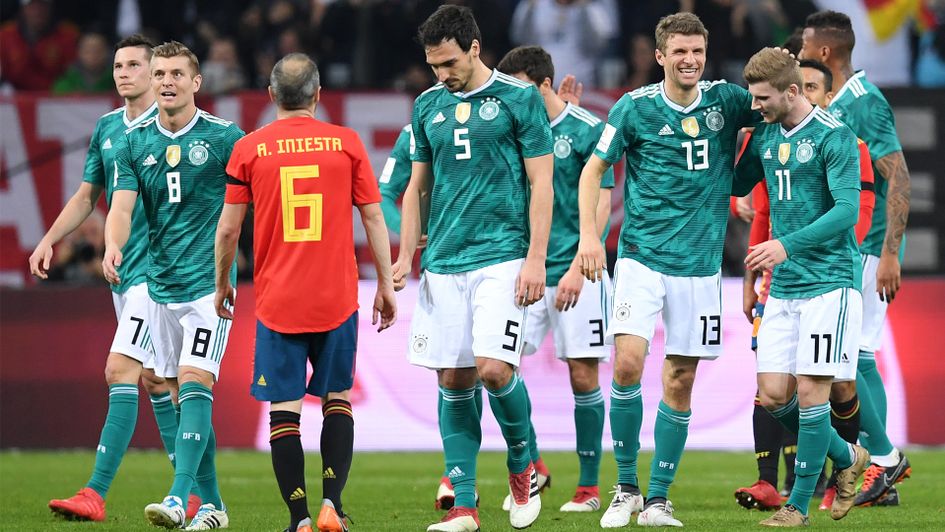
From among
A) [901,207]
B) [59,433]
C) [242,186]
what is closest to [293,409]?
[242,186]

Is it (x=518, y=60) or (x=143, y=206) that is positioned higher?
(x=518, y=60)

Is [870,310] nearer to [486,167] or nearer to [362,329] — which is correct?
[486,167]

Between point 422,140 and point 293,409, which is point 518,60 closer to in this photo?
point 422,140

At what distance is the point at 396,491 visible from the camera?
10.1 meters

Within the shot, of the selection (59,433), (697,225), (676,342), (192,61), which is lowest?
(59,433)

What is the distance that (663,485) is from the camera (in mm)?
7641

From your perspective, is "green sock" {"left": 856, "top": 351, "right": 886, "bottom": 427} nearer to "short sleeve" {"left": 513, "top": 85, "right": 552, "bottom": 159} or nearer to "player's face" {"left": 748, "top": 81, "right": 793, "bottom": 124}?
"player's face" {"left": 748, "top": 81, "right": 793, "bottom": 124}

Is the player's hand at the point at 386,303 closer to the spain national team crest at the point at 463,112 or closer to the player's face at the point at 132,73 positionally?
the spain national team crest at the point at 463,112

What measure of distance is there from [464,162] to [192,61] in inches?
66.9

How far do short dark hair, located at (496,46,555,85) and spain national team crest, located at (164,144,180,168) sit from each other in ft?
7.20

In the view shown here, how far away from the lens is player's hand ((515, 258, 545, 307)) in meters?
7.29

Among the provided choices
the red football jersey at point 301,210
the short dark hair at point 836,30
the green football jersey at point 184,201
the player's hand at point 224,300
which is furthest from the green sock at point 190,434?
the short dark hair at point 836,30

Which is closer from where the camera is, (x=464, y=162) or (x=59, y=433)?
(x=464, y=162)

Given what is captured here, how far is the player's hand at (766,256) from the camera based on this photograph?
7055mm
